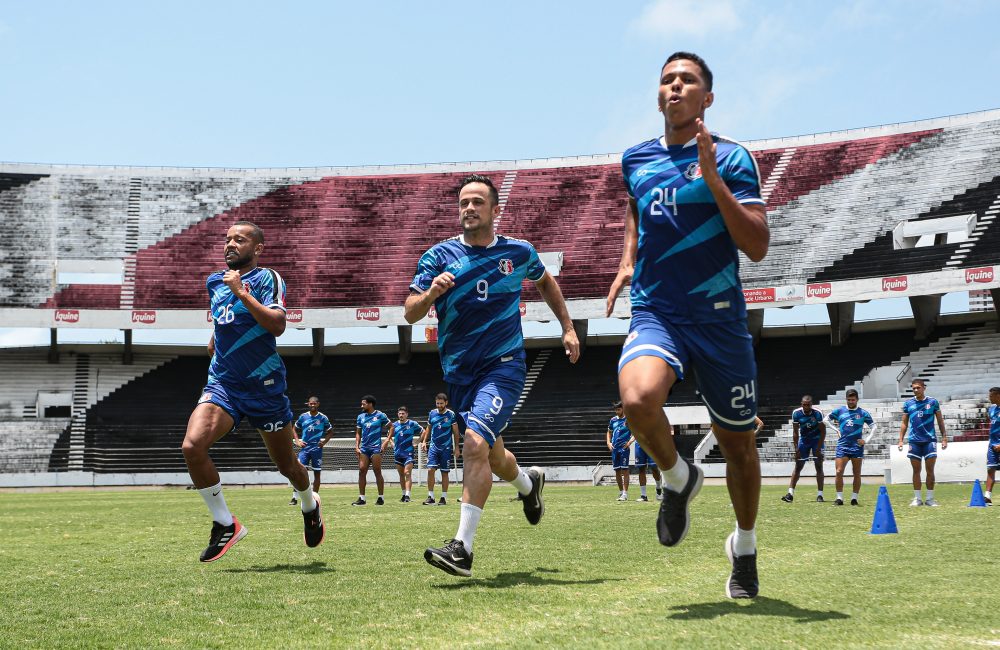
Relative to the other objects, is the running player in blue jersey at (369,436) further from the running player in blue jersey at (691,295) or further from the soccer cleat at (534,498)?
the running player in blue jersey at (691,295)

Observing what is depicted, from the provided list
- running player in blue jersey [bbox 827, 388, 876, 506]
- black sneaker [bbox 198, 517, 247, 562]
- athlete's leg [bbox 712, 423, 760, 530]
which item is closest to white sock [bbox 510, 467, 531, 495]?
black sneaker [bbox 198, 517, 247, 562]

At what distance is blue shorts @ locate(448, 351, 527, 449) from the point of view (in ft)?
21.6

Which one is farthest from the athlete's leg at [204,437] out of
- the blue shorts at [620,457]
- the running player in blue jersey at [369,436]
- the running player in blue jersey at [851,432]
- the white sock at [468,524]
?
the blue shorts at [620,457]

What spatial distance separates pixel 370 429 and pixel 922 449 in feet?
35.9

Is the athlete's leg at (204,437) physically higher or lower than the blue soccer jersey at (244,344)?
lower

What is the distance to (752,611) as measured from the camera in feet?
14.7

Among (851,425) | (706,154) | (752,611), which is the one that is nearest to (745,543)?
(752,611)

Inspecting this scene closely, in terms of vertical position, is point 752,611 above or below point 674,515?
below

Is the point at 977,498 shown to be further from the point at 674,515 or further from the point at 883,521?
the point at 674,515

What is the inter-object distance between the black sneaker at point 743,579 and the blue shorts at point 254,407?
158 inches

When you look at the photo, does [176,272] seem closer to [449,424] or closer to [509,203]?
[509,203]

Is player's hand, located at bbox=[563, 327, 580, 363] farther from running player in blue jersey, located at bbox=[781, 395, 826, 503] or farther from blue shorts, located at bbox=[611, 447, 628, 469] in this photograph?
blue shorts, located at bbox=[611, 447, 628, 469]

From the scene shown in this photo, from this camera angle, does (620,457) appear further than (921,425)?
Yes

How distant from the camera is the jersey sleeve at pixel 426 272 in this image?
675cm
